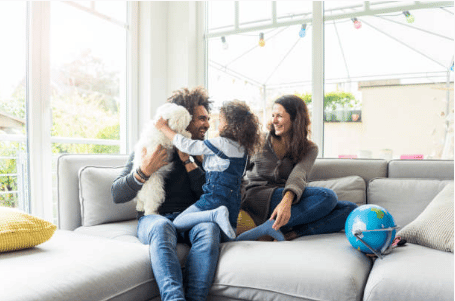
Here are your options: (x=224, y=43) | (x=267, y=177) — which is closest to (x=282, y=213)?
(x=267, y=177)

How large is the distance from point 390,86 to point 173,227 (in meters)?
1.95

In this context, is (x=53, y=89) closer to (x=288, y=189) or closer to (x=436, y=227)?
(x=288, y=189)

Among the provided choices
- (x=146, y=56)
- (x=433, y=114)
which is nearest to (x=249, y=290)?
(x=433, y=114)

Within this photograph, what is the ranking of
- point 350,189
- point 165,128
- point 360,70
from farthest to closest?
point 360,70, point 350,189, point 165,128

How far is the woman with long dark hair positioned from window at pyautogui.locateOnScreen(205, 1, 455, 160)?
78cm

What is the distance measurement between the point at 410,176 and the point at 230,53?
1856 mm

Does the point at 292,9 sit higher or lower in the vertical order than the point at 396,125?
higher

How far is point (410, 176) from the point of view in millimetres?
2271

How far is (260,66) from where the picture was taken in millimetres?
3275

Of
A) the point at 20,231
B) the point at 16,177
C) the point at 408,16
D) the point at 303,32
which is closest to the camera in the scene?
the point at 20,231

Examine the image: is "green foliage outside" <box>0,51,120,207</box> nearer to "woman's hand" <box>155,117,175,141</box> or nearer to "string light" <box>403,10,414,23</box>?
"woman's hand" <box>155,117,175,141</box>

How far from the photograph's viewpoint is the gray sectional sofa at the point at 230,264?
1.25 m

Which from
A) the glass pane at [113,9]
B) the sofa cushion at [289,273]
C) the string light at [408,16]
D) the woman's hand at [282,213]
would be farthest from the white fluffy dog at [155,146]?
the string light at [408,16]

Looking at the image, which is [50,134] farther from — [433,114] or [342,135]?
[433,114]
